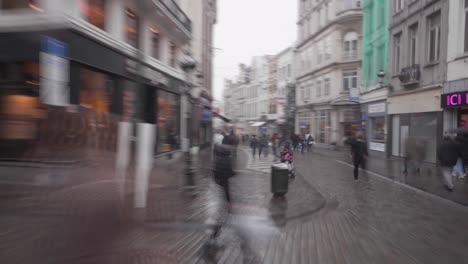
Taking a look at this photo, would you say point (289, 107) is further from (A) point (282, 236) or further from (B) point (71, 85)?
(A) point (282, 236)

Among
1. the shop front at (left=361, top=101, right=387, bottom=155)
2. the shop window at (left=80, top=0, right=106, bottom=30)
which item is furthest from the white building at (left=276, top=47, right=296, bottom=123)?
the shop window at (left=80, top=0, right=106, bottom=30)

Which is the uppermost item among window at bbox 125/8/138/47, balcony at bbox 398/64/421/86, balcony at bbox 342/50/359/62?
balcony at bbox 342/50/359/62

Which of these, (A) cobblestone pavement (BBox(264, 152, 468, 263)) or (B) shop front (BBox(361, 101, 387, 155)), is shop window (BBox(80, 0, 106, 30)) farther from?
(B) shop front (BBox(361, 101, 387, 155))

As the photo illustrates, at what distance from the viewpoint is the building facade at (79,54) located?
1027 centimetres

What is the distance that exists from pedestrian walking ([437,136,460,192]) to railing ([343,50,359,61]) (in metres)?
27.4

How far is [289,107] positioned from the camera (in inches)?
2016

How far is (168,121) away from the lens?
20.3 m

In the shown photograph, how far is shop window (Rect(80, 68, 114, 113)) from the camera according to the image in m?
11.8

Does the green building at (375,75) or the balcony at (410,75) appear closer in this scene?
the balcony at (410,75)

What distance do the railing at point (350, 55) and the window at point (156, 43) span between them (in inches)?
921

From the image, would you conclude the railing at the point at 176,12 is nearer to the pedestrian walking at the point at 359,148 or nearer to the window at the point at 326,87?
the pedestrian walking at the point at 359,148

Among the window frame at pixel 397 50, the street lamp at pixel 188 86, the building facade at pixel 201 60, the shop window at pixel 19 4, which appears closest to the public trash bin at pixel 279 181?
the street lamp at pixel 188 86

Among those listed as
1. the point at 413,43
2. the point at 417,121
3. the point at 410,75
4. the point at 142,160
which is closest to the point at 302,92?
the point at 413,43

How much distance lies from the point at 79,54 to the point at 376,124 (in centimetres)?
2138
